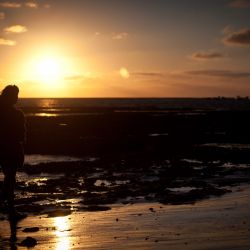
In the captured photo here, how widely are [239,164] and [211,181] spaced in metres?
6.26

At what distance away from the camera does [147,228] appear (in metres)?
10.0

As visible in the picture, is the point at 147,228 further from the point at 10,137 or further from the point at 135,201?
the point at 10,137

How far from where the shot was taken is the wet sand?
8.80 meters

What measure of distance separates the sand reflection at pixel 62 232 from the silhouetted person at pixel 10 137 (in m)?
1.05

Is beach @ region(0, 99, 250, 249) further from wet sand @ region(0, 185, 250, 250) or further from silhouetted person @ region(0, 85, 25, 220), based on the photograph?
silhouetted person @ region(0, 85, 25, 220)

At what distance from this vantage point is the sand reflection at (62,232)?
8.80 metres

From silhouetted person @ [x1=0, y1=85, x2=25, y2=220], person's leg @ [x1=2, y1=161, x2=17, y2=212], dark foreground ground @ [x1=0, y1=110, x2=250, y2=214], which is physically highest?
silhouetted person @ [x1=0, y1=85, x2=25, y2=220]

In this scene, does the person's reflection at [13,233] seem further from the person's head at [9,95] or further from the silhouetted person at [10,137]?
the person's head at [9,95]

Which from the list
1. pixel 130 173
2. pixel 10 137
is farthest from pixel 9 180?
pixel 130 173

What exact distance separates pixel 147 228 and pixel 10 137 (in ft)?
11.9

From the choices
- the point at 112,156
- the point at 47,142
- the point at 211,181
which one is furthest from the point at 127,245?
the point at 47,142

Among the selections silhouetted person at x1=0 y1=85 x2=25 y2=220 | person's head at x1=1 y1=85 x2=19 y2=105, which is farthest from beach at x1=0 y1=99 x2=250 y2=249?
person's head at x1=1 y1=85 x2=19 y2=105

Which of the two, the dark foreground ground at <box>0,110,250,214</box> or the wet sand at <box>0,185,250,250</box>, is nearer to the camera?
the wet sand at <box>0,185,250,250</box>

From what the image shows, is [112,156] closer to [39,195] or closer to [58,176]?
[58,176]
